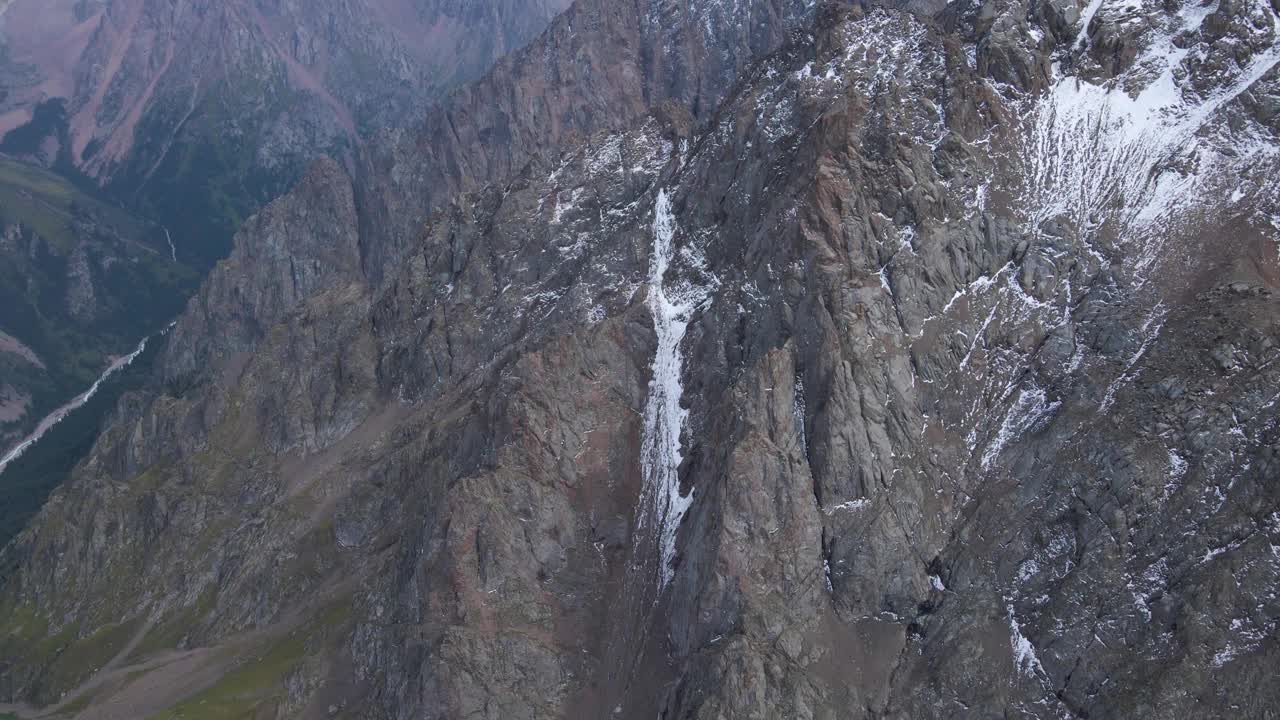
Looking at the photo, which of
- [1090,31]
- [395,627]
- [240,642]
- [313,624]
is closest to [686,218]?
[1090,31]

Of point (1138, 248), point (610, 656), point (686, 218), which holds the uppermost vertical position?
point (686, 218)

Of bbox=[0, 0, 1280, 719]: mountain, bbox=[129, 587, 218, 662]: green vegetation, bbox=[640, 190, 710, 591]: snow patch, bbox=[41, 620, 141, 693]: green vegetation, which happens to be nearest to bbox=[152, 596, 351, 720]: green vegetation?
bbox=[0, 0, 1280, 719]: mountain

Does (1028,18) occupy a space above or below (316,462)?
above

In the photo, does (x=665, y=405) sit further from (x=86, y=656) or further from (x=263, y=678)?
(x=86, y=656)

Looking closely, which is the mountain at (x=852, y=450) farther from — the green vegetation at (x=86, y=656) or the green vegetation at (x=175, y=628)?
the green vegetation at (x=86, y=656)

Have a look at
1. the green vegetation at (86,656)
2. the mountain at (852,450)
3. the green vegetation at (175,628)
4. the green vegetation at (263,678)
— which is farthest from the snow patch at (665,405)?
the green vegetation at (86,656)

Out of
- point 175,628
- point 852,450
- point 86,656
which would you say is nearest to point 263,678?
point 175,628

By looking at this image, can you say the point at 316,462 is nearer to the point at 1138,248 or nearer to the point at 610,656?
the point at 610,656

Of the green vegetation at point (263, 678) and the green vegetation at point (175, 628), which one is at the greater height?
the green vegetation at point (175, 628)
